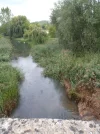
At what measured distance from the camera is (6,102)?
7.81 metres

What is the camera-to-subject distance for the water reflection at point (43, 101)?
7.73m

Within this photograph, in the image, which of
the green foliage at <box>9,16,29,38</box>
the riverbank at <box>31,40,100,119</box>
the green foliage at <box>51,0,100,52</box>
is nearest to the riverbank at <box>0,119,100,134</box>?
the riverbank at <box>31,40,100,119</box>

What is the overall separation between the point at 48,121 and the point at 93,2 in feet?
47.1

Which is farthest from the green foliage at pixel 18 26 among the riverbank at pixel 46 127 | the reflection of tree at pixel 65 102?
the riverbank at pixel 46 127

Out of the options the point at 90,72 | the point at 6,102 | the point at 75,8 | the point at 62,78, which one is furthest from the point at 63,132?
the point at 75,8

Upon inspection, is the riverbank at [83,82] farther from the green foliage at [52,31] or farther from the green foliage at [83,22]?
the green foliage at [52,31]

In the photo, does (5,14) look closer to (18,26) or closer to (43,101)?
(18,26)

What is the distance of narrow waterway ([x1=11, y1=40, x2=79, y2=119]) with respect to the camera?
25.3 ft

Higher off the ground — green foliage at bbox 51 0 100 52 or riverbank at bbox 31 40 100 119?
green foliage at bbox 51 0 100 52

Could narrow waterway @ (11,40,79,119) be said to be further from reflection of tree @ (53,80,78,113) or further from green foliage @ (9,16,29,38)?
green foliage @ (9,16,29,38)

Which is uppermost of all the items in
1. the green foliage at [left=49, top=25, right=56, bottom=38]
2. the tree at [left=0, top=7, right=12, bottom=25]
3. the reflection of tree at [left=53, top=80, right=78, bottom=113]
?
the tree at [left=0, top=7, right=12, bottom=25]

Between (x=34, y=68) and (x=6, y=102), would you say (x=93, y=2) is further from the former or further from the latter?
(x=6, y=102)

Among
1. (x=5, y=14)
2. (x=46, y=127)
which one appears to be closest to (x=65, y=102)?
(x=46, y=127)

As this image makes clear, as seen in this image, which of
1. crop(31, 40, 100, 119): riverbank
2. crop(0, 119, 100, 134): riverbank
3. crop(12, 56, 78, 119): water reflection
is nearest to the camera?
crop(0, 119, 100, 134): riverbank
